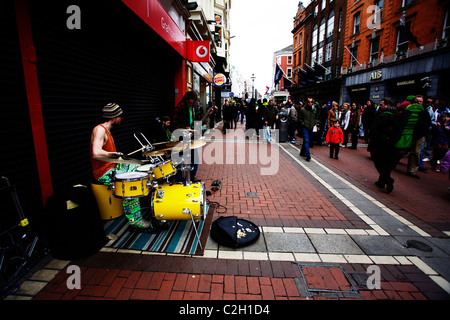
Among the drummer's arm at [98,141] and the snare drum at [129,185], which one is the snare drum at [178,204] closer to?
the snare drum at [129,185]

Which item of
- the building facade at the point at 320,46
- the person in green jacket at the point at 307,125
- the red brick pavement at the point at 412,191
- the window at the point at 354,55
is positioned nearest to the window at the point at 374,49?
the window at the point at 354,55

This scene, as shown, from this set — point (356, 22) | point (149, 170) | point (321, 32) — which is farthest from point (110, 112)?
point (321, 32)

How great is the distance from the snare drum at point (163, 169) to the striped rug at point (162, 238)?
0.85 meters

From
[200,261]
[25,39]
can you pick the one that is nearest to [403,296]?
[200,261]

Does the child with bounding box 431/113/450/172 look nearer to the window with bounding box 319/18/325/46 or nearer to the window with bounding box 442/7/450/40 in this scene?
the window with bounding box 442/7/450/40

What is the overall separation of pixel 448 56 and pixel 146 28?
16.3 m

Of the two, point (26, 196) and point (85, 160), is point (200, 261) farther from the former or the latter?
point (85, 160)

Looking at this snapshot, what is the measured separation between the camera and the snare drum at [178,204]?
308 centimetres

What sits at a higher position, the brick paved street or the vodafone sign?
the vodafone sign

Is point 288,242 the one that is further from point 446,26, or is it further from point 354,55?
point 354,55

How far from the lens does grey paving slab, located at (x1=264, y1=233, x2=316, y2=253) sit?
3219mm

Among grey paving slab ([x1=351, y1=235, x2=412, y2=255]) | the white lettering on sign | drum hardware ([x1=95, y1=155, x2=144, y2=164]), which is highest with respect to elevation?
the white lettering on sign

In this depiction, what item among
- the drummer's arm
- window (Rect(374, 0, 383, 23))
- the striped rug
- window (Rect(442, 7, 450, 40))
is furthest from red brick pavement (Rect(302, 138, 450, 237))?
window (Rect(374, 0, 383, 23))

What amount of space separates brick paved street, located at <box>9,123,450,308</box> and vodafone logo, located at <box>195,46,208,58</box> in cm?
737
